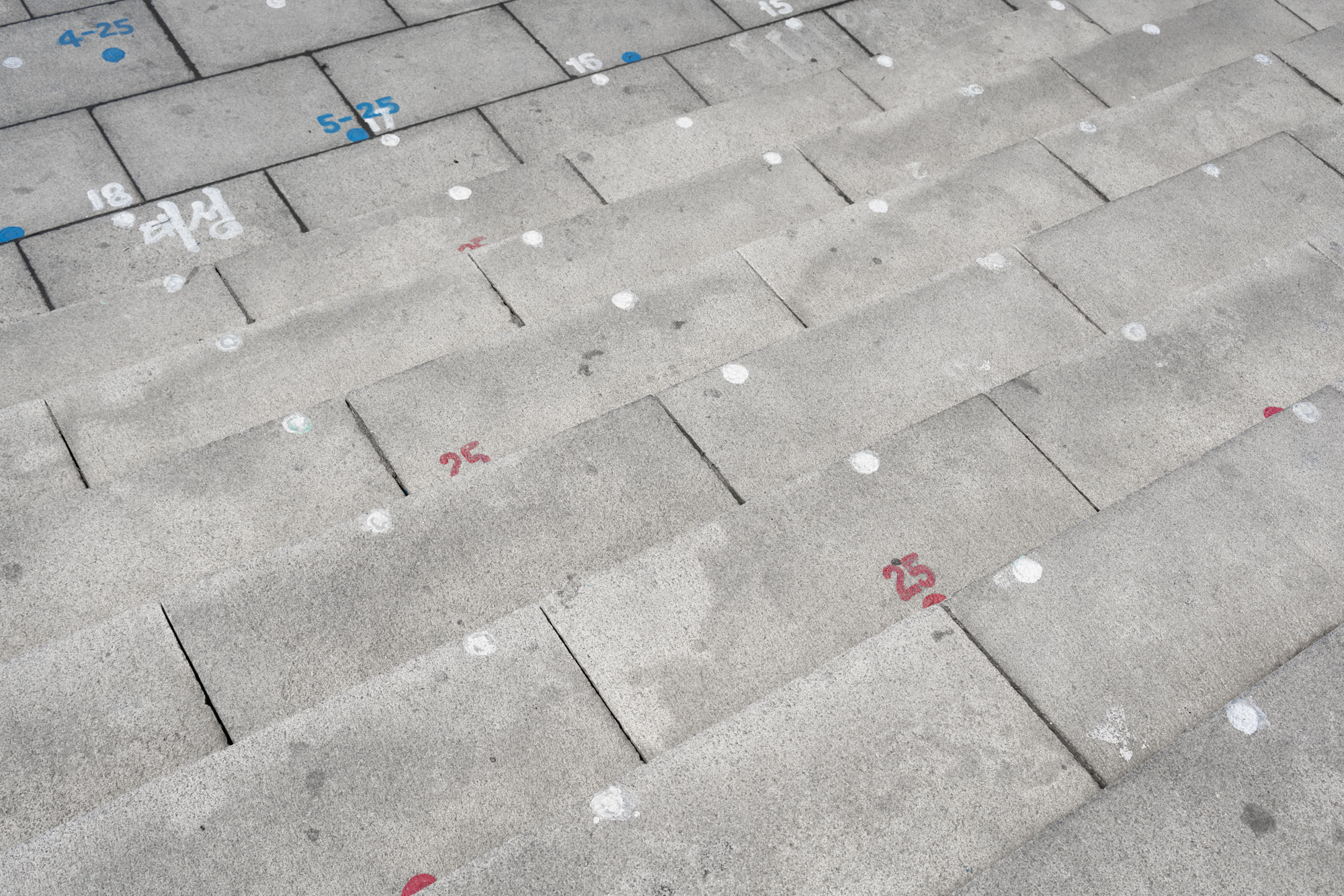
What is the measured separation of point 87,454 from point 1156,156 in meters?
5.98

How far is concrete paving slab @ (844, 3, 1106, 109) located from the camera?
6.86 metres

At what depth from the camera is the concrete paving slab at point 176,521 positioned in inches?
151

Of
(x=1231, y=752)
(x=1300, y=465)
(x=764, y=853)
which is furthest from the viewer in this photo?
(x=1300, y=465)

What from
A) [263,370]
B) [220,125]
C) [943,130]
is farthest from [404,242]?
[943,130]

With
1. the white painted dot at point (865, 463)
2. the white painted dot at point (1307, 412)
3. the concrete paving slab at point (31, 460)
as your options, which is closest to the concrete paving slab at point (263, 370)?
the concrete paving slab at point (31, 460)

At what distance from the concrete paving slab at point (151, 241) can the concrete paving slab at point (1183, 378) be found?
9.71ft

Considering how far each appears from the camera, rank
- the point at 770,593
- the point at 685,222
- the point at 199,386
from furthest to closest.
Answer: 1. the point at 685,222
2. the point at 199,386
3. the point at 770,593

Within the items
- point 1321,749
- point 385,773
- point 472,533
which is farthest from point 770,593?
point 1321,749

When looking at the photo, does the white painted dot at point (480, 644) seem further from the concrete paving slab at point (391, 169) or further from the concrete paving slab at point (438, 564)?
the concrete paving slab at point (391, 169)

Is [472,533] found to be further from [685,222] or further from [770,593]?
[685,222]

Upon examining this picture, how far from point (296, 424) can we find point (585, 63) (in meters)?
3.72

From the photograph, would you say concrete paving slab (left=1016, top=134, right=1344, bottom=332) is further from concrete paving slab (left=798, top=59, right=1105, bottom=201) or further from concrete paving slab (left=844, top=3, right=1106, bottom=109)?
concrete paving slab (left=844, top=3, right=1106, bottom=109)

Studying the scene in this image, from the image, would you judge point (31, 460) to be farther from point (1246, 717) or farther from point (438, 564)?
point (1246, 717)

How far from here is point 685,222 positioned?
18.6 feet
